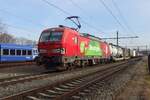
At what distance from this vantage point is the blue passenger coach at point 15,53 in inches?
1370

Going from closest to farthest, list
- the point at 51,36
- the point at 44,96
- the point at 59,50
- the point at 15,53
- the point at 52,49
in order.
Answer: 1. the point at 44,96
2. the point at 59,50
3. the point at 52,49
4. the point at 51,36
5. the point at 15,53

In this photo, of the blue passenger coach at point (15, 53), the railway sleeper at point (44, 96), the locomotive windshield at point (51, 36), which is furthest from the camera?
the blue passenger coach at point (15, 53)

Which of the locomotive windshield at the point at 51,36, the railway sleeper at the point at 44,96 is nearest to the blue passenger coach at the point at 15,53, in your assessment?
the locomotive windshield at the point at 51,36

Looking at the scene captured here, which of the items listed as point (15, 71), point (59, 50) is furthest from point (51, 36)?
point (15, 71)

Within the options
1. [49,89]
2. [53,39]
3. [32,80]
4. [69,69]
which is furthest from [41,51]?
[49,89]

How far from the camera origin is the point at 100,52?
3672 centimetres

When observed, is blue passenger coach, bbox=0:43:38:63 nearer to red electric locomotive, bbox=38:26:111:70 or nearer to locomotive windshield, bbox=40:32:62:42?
red electric locomotive, bbox=38:26:111:70

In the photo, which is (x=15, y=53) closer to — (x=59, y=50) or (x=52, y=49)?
(x=52, y=49)

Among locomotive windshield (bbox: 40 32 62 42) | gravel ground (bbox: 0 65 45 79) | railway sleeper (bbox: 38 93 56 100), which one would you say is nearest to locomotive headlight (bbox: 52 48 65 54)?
locomotive windshield (bbox: 40 32 62 42)

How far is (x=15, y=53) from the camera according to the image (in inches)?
1464

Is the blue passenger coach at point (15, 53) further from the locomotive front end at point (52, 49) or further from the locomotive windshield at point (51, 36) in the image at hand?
the locomotive front end at point (52, 49)

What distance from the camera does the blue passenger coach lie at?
1370 inches

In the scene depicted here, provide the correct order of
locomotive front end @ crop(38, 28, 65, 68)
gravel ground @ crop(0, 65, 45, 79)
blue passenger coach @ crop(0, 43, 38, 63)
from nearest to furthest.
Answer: gravel ground @ crop(0, 65, 45, 79)
locomotive front end @ crop(38, 28, 65, 68)
blue passenger coach @ crop(0, 43, 38, 63)

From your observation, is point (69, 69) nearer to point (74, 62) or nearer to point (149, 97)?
point (74, 62)
